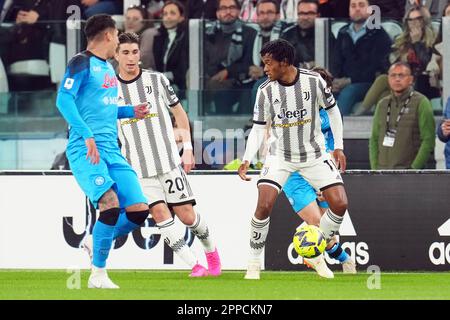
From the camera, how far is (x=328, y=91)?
40.8 feet

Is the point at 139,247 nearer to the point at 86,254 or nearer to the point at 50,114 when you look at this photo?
the point at 86,254

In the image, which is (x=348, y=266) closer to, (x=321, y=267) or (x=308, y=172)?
(x=321, y=267)

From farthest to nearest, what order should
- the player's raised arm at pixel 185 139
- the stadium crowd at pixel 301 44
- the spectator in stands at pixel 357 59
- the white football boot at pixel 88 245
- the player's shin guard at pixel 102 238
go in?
the spectator in stands at pixel 357 59
the stadium crowd at pixel 301 44
the white football boot at pixel 88 245
the player's raised arm at pixel 185 139
the player's shin guard at pixel 102 238

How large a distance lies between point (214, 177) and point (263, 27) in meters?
2.51

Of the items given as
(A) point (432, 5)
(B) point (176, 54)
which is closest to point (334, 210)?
(B) point (176, 54)

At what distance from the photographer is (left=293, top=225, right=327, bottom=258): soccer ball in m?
12.1

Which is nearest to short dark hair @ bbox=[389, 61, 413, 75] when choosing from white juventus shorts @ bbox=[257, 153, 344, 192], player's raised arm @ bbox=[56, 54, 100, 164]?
white juventus shorts @ bbox=[257, 153, 344, 192]

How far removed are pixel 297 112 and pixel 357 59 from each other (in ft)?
11.2

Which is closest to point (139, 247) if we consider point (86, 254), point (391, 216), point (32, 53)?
point (86, 254)

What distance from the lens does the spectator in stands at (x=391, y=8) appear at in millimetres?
16047

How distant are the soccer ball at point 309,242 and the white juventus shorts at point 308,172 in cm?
50

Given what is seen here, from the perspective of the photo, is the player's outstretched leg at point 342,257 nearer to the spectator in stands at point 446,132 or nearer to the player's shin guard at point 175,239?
the player's shin guard at point 175,239

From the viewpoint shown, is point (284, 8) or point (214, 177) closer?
point (214, 177)

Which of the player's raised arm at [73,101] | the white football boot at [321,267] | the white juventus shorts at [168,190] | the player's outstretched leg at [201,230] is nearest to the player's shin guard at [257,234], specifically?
the player's outstretched leg at [201,230]
